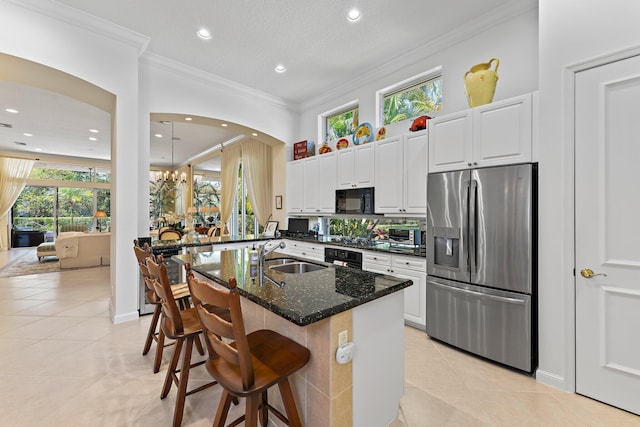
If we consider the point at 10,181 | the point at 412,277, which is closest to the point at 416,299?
the point at 412,277

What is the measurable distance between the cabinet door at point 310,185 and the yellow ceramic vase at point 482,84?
2.65m

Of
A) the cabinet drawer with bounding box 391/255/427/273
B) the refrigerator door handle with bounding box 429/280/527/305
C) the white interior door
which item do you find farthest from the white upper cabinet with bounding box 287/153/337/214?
the white interior door

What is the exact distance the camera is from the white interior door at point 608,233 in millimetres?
1890

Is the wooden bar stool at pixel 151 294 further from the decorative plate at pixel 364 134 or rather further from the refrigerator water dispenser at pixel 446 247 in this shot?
the decorative plate at pixel 364 134

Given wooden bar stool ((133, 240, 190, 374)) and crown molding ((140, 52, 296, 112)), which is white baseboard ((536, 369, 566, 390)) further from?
crown molding ((140, 52, 296, 112))

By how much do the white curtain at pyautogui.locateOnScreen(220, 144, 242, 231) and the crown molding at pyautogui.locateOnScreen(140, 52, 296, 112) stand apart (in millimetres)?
2553

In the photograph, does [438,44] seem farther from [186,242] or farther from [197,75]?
[186,242]

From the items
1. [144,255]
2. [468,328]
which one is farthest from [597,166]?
[144,255]

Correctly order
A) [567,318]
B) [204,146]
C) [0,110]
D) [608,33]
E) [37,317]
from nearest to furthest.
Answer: [608,33]
[567,318]
[37,317]
[0,110]
[204,146]

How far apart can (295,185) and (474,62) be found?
10.9 ft

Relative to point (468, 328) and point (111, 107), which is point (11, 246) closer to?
point (111, 107)

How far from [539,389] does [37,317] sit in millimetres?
5596

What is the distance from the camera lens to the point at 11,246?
9.26 meters

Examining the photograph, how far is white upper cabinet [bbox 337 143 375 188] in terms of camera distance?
400cm
